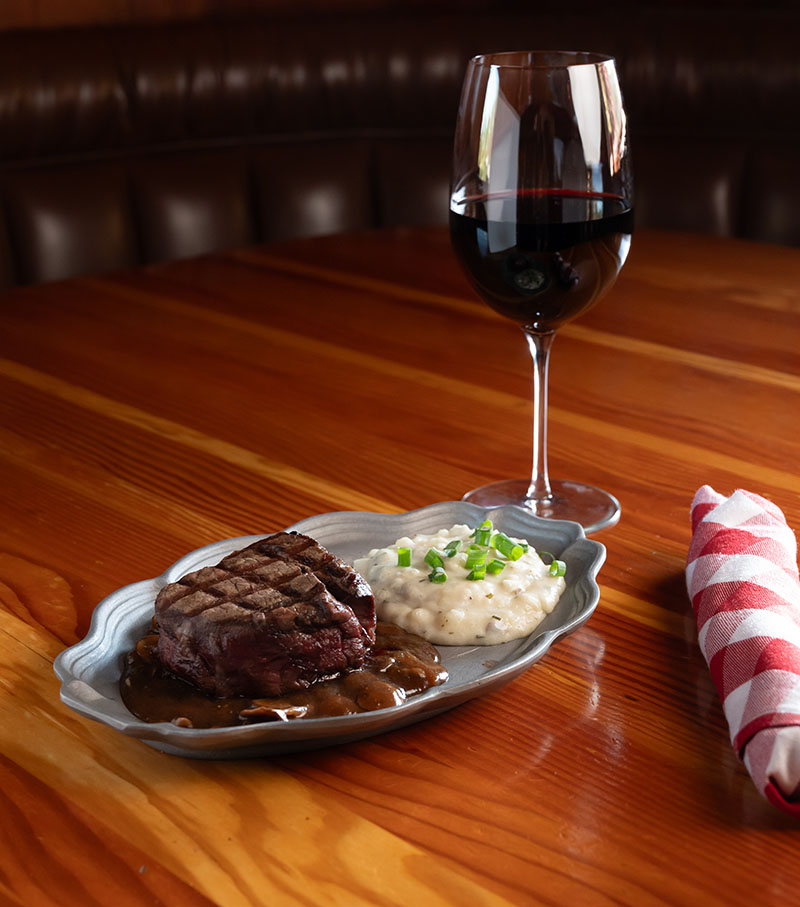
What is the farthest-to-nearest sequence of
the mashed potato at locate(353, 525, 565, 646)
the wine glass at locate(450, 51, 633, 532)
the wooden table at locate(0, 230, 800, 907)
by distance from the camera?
the wine glass at locate(450, 51, 633, 532)
the mashed potato at locate(353, 525, 565, 646)
the wooden table at locate(0, 230, 800, 907)

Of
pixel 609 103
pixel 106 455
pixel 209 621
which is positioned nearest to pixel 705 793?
pixel 209 621

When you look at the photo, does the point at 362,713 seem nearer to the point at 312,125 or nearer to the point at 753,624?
the point at 753,624

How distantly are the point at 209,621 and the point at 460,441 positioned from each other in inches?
21.6

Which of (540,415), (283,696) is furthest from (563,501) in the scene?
(283,696)

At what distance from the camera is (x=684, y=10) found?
2584 millimetres

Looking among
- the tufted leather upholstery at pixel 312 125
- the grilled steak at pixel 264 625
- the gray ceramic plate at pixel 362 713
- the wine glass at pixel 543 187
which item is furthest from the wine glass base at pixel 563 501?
the tufted leather upholstery at pixel 312 125

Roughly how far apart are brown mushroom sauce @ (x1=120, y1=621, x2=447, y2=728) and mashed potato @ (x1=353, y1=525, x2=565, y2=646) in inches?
1.3

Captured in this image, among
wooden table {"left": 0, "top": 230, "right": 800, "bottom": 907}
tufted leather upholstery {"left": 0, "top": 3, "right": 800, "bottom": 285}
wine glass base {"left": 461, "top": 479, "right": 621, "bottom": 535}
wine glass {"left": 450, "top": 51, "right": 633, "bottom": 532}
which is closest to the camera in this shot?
wooden table {"left": 0, "top": 230, "right": 800, "bottom": 907}

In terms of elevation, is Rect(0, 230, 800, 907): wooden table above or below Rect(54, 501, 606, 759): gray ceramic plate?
below

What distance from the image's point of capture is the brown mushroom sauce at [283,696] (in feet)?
2.12

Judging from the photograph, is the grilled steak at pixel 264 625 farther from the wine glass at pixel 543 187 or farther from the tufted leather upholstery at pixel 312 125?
the tufted leather upholstery at pixel 312 125

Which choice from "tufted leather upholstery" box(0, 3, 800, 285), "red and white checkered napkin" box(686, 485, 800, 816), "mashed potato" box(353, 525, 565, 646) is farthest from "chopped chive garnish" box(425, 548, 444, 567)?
"tufted leather upholstery" box(0, 3, 800, 285)

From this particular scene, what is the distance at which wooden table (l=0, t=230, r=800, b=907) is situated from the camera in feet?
1.90

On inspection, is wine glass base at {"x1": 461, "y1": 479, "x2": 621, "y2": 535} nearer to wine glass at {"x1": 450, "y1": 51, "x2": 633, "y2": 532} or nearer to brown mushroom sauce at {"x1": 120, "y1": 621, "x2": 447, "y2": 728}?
wine glass at {"x1": 450, "y1": 51, "x2": 633, "y2": 532}
